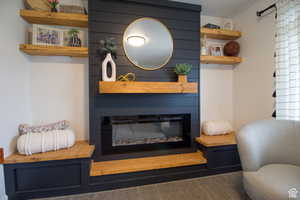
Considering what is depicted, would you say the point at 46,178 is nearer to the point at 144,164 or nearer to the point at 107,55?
the point at 144,164

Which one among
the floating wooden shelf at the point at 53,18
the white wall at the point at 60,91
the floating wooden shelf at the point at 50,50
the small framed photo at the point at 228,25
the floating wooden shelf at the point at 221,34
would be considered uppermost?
the small framed photo at the point at 228,25

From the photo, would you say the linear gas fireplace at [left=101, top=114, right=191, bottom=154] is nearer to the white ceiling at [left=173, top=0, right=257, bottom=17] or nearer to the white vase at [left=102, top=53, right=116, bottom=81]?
the white vase at [left=102, top=53, right=116, bottom=81]

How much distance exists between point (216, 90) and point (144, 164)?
1830 mm

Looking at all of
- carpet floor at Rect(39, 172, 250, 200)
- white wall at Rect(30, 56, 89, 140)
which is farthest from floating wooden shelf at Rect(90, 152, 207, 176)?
white wall at Rect(30, 56, 89, 140)

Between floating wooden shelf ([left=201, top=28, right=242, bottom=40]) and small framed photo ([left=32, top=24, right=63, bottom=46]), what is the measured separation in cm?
209

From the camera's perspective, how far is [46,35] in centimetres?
179

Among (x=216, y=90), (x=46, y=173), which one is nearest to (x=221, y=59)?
(x=216, y=90)

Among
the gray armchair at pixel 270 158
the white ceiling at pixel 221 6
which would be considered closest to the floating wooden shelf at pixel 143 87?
the gray armchair at pixel 270 158

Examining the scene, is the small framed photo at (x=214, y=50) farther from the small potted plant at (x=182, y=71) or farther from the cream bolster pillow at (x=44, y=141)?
the cream bolster pillow at (x=44, y=141)

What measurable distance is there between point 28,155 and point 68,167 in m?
0.43

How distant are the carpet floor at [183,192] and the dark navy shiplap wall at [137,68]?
1.50ft

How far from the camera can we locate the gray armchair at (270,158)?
3.57ft

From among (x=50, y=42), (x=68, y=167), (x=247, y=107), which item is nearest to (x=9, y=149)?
(x=68, y=167)

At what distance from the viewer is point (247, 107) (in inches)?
90.6
